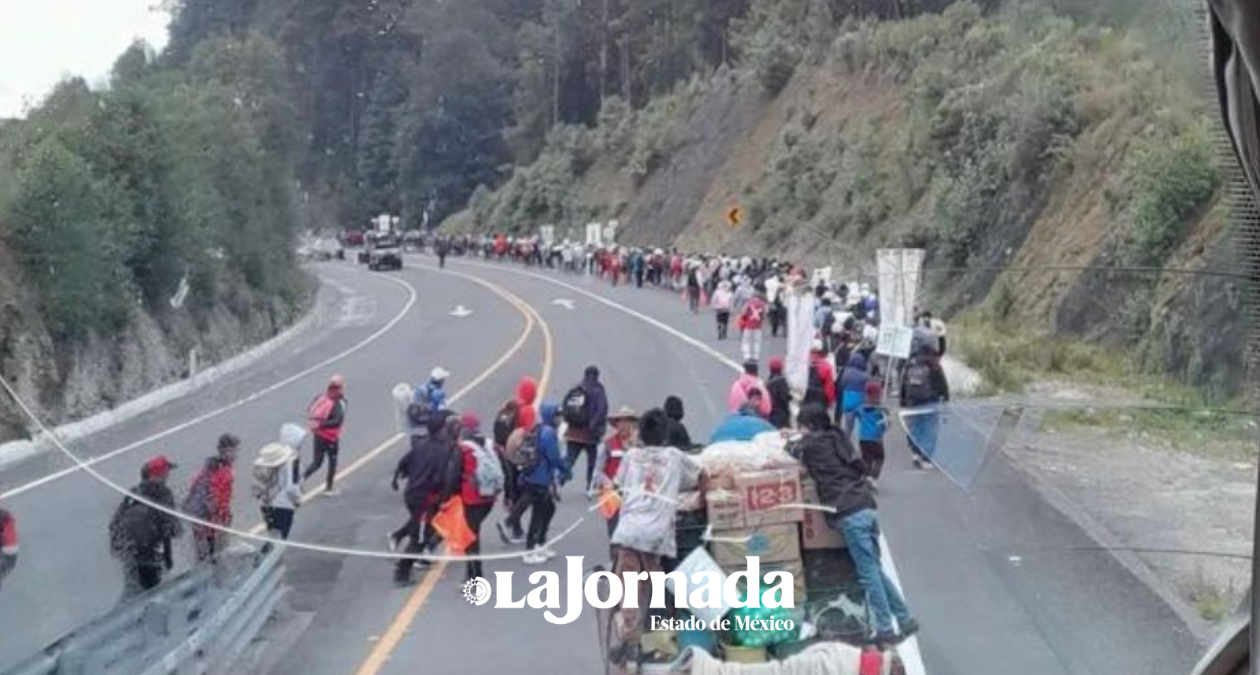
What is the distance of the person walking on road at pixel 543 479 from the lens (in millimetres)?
5320

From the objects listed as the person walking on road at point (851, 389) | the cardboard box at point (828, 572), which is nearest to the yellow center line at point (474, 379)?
the person walking on road at point (851, 389)

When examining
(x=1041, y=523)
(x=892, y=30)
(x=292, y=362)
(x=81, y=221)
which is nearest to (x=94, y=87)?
(x=81, y=221)

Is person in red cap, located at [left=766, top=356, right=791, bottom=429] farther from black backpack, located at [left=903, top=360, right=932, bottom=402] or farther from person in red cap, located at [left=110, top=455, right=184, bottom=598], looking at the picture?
person in red cap, located at [left=110, top=455, right=184, bottom=598]

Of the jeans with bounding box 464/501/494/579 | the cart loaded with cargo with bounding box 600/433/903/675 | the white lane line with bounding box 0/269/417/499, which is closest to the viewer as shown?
the white lane line with bounding box 0/269/417/499

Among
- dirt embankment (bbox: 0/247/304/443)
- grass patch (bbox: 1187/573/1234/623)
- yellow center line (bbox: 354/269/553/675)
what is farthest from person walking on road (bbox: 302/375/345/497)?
grass patch (bbox: 1187/573/1234/623)

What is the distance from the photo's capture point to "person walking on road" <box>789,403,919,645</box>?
15.2 feet

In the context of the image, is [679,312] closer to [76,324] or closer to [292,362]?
[292,362]

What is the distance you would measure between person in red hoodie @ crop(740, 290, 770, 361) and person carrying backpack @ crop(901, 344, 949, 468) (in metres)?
1.09

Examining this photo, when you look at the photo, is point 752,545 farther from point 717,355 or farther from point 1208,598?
point 717,355

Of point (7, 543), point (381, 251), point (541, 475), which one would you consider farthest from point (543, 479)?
point (7, 543)

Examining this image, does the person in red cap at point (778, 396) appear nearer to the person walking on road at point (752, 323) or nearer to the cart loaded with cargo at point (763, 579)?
the person walking on road at point (752, 323)

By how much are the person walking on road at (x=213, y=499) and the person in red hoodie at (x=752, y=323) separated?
6.76 ft

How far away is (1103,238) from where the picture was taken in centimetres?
524

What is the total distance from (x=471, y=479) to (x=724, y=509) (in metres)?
1.33
